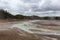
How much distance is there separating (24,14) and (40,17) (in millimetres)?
389

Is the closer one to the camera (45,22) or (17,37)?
(17,37)

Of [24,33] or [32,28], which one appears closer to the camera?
[24,33]

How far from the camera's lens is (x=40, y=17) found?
3.49 meters

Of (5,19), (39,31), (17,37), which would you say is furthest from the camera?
(5,19)

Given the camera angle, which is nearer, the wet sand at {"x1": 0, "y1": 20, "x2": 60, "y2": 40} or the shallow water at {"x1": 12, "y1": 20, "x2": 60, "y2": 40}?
the wet sand at {"x1": 0, "y1": 20, "x2": 60, "y2": 40}

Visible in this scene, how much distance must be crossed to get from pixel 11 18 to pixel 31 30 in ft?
1.93

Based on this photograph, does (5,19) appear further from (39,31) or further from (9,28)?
(39,31)

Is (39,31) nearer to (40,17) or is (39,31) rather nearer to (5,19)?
(40,17)

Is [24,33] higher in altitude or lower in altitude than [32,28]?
lower

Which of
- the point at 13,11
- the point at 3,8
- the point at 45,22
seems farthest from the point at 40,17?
the point at 3,8

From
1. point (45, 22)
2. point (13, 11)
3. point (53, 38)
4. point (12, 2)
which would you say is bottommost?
point (53, 38)

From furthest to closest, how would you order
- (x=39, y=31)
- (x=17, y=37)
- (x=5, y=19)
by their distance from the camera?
(x=5, y=19)
(x=39, y=31)
(x=17, y=37)

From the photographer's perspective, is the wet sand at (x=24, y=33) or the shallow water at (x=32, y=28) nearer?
the wet sand at (x=24, y=33)

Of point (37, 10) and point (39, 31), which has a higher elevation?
point (37, 10)
